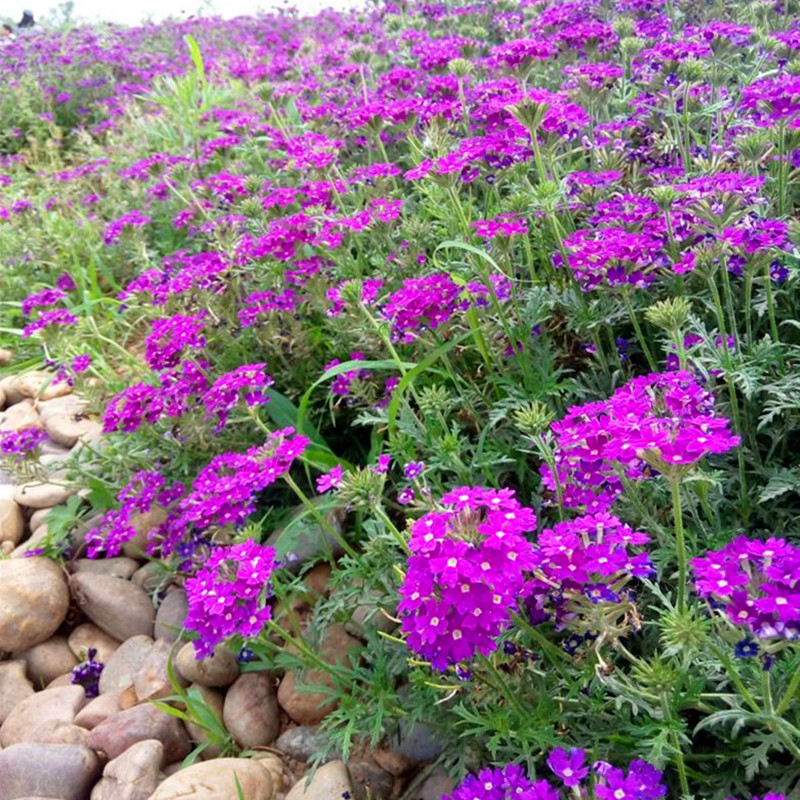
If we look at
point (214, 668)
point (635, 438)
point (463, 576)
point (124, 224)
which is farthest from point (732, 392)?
point (124, 224)

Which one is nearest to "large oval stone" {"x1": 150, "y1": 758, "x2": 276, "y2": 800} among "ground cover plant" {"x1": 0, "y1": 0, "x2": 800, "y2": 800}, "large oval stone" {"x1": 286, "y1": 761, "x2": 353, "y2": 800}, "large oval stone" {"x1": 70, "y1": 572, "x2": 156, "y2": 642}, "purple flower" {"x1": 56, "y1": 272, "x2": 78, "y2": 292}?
"large oval stone" {"x1": 286, "y1": 761, "x2": 353, "y2": 800}

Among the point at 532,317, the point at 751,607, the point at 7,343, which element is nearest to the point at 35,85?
the point at 7,343

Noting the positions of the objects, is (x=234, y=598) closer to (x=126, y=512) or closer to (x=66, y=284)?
(x=126, y=512)

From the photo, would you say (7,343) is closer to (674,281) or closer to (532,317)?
(532,317)

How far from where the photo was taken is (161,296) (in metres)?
3.71

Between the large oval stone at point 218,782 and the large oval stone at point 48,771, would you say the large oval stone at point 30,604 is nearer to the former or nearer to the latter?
the large oval stone at point 48,771

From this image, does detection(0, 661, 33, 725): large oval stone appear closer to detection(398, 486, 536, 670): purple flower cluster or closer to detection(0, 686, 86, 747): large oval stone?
detection(0, 686, 86, 747): large oval stone

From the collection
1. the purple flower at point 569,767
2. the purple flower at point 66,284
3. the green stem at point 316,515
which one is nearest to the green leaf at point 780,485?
the purple flower at point 569,767

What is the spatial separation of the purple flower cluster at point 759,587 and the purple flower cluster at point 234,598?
1.06 meters

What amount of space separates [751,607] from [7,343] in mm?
5093

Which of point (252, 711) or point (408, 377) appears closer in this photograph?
point (408, 377)

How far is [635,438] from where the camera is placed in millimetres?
1541

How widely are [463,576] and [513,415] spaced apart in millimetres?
1193

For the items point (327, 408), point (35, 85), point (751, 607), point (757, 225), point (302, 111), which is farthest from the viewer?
point (35, 85)
